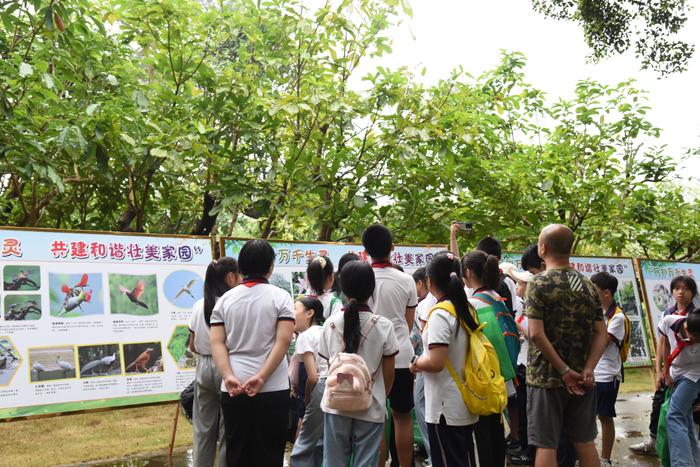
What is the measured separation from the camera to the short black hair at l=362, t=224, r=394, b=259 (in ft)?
13.7

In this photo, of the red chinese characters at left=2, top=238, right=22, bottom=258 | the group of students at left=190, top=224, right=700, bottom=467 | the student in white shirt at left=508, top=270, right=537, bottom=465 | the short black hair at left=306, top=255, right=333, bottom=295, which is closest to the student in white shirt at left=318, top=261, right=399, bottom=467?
the group of students at left=190, top=224, right=700, bottom=467

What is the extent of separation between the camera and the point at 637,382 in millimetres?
9648

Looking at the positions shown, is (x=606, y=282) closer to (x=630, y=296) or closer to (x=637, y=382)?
(x=630, y=296)

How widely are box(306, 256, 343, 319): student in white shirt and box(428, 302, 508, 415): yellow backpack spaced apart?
1049 millimetres

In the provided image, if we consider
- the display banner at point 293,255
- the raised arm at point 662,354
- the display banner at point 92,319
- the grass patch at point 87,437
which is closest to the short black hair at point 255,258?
the display banner at point 92,319

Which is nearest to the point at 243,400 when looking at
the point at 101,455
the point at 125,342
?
the point at 125,342

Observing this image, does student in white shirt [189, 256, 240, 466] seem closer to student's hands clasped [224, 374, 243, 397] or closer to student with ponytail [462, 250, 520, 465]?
student's hands clasped [224, 374, 243, 397]

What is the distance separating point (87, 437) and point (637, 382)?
25.3 feet

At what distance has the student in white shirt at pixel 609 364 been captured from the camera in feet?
16.6

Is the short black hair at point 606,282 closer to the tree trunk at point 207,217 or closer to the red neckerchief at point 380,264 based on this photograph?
the red neckerchief at point 380,264

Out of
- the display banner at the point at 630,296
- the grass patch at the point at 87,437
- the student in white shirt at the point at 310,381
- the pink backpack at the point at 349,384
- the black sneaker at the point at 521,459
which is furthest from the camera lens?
the display banner at the point at 630,296

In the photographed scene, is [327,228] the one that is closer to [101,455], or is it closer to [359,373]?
[101,455]

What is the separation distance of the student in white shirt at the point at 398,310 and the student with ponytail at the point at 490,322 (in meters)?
0.41

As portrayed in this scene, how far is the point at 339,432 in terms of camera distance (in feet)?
11.1
